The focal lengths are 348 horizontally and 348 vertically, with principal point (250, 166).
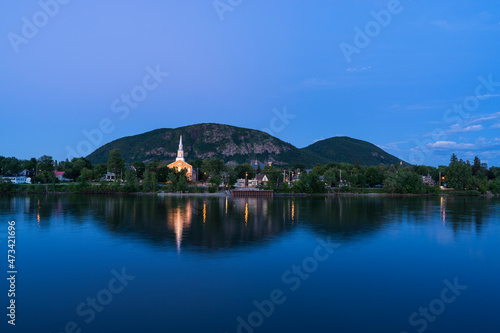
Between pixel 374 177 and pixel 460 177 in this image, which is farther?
pixel 374 177

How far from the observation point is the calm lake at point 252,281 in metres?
12.6

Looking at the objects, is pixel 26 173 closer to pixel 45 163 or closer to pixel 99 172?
pixel 45 163

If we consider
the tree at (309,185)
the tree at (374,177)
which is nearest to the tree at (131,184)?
the tree at (309,185)

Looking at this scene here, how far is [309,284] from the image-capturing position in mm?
16797

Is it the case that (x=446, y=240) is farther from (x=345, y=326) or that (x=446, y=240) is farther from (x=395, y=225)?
(x=345, y=326)

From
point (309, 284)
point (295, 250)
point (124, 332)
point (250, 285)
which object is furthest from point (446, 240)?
point (124, 332)

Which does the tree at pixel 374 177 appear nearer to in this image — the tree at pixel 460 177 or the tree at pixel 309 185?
the tree at pixel 460 177

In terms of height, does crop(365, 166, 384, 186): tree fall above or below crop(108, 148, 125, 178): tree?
below

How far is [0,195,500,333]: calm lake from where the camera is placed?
12.6 m

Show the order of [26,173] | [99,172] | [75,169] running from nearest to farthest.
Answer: [99,172]
[26,173]
[75,169]

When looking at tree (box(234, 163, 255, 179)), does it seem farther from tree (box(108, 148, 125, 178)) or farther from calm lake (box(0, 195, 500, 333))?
calm lake (box(0, 195, 500, 333))

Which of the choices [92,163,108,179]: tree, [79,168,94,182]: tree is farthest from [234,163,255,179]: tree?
[79,168,94,182]: tree

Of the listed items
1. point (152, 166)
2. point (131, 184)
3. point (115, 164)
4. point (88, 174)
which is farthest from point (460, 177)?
point (88, 174)

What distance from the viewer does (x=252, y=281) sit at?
1698 centimetres
